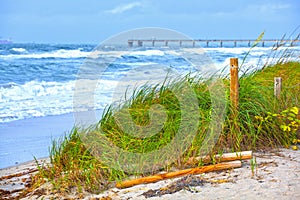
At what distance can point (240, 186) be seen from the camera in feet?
12.4

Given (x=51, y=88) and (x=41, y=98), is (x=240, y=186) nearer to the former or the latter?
(x=41, y=98)

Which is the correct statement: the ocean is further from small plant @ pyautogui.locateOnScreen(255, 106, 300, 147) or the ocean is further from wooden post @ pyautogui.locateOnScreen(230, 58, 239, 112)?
small plant @ pyautogui.locateOnScreen(255, 106, 300, 147)

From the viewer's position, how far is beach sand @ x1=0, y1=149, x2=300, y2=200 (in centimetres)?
360

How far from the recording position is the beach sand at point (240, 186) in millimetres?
3596

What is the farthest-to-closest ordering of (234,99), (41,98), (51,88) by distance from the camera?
1. (51,88)
2. (41,98)
3. (234,99)

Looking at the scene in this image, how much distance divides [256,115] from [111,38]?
194 cm

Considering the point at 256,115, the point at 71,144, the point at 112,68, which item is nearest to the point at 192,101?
the point at 256,115

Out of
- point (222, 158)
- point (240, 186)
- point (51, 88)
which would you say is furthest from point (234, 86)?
point (51, 88)

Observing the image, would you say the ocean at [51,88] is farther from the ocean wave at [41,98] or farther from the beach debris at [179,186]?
the beach debris at [179,186]

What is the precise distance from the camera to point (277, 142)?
5.07m

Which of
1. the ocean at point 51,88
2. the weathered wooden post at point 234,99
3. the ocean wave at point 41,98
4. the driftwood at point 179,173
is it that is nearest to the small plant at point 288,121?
the weathered wooden post at point 234,99

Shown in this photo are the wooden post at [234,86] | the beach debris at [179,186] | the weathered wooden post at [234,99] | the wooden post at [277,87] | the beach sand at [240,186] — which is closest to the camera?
the beach sand at [240,186]

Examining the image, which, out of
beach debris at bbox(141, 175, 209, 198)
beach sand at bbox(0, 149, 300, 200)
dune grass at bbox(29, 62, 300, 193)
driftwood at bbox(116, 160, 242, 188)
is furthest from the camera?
dune grass at bbox(29, 62, 300, 193)

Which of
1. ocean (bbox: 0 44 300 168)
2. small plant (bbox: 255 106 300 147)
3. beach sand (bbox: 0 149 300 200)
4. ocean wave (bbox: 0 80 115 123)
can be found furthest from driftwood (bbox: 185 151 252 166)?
ocean wave (bbox: 0 80 115 123)
